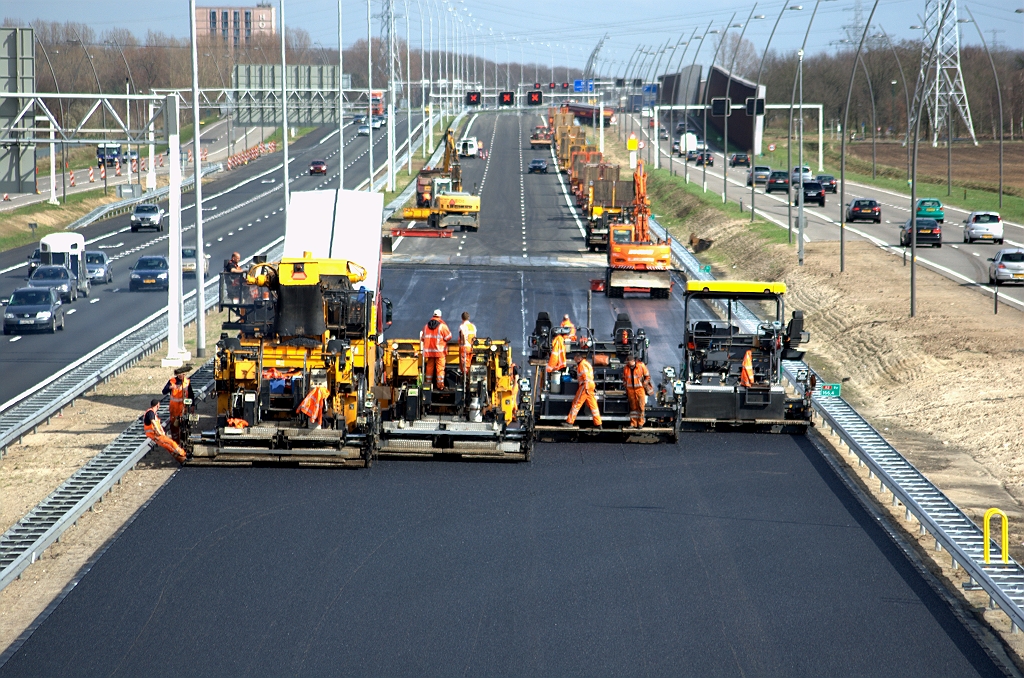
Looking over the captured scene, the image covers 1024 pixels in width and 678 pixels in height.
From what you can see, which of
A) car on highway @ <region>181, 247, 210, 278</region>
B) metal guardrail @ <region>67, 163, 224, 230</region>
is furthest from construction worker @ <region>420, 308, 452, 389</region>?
metal guardrail @ <region>67, 163, 224, 230</region>

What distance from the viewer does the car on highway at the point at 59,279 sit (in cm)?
4406

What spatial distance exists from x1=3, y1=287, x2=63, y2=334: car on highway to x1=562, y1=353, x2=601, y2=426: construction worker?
20287 mm

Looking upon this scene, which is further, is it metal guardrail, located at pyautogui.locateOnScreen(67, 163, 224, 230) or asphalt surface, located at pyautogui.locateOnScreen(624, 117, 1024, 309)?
metal guardrail, located at pyautogui.locateOnScreen(67, 163, 224, 230)

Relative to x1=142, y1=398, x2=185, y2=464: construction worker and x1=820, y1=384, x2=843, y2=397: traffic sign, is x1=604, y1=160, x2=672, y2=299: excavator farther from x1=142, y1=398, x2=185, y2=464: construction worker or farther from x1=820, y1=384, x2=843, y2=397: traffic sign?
x1=142, y1=398, x2=185, y2=464: construction worker

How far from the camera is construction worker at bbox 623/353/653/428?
2256cm

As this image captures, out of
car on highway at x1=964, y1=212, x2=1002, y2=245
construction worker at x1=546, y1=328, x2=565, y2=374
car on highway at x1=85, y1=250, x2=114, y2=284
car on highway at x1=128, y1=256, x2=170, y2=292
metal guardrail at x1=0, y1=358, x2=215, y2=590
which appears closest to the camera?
metal guardrail at x1=0, y1=358, x2=215, y2=590

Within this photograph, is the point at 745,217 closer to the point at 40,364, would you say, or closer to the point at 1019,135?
the point at 40,364

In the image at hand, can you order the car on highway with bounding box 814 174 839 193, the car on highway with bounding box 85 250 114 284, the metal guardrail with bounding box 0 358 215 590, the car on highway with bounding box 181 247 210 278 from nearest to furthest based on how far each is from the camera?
1. the metal guardrail with bounding box 0 358 215 590
2. the car on highway with bounding box 85 250 114 284
3. the car on highway with bounding box 181 247 210 278
4. the car on highway with bounding box 814 174 839 193

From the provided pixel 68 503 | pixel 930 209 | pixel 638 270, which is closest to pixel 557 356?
pixel 68 503

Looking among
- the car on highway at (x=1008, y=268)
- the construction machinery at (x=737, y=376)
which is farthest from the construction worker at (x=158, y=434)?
the car on highway at (x=1008, y=268)

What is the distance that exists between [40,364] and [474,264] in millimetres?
23683

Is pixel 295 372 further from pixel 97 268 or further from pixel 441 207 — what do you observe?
pixel 441 207

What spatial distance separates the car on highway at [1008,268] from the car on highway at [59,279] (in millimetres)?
30294

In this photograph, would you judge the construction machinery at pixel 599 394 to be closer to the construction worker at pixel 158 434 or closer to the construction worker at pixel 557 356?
the construction worker at pixel 557 356
